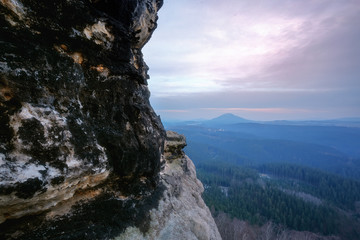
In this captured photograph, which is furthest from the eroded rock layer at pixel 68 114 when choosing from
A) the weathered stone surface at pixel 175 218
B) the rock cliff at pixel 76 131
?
the weathered stone surface at pixel 175 218

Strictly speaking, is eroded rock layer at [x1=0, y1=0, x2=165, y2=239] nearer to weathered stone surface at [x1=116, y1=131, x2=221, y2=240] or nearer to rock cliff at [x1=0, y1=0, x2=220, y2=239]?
rock cliff at [x1=0, y1=0, x2=220, y2=239]

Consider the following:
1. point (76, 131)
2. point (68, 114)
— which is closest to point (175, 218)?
point (76, 131)

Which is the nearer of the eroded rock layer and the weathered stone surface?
the eroded rock layer

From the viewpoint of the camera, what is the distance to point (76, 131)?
17.5ft

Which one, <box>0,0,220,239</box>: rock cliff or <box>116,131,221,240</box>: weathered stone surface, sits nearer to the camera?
<box>0,0,220,239</box>: rock cliff

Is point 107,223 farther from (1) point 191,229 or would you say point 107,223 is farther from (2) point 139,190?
(1) point 191,229

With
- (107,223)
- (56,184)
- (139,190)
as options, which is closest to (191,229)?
(139,190)

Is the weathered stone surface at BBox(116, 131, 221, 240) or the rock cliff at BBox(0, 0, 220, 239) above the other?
the rock cliff at BBox(0, 0, 220, 239)

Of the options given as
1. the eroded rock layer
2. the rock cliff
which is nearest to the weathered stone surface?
the rock cliff

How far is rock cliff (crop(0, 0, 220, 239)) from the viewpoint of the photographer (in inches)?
164

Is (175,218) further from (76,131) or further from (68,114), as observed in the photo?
(68,114)

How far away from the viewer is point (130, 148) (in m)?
7.09

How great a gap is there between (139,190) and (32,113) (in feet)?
17.8

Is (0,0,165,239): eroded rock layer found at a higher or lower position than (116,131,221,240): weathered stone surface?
higher
